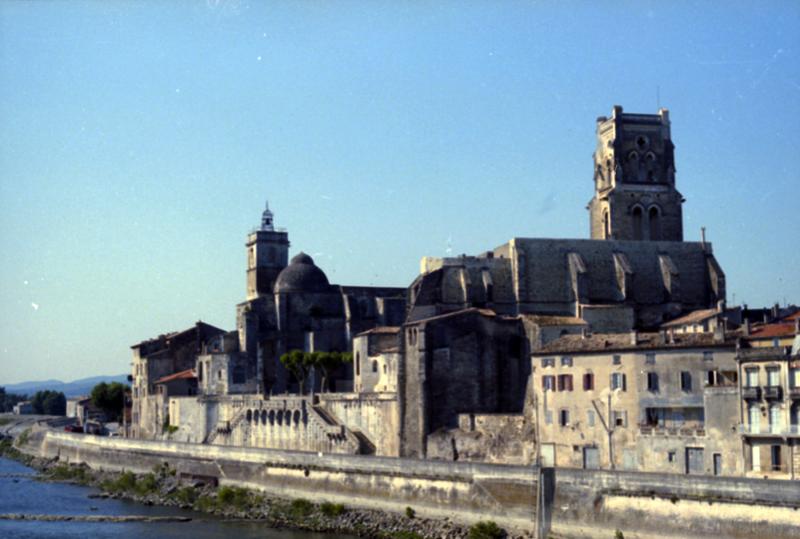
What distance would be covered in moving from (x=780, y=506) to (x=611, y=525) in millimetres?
6893

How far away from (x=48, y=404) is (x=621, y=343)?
134370 mm

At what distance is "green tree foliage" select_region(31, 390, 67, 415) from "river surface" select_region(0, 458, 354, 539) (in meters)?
99.7

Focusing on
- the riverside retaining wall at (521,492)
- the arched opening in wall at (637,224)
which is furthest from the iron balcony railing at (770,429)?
the arched opening in wall at (637,224)

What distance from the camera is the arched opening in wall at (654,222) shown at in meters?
Answer: 75.8

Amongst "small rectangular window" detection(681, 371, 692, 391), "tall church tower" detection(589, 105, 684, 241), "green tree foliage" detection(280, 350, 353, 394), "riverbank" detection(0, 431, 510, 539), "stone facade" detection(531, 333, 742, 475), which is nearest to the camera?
"stone facade" detection(531, 333, 742, 475)

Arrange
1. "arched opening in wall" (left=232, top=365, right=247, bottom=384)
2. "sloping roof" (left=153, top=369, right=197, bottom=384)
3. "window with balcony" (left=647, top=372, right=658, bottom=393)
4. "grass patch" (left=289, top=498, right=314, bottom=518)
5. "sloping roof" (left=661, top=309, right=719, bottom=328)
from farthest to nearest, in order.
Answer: "sloping roof" (left=153, top=369, right=197, bottom=384), "arched opening in wall" (left=232, top=365, right=247, bottom=384), "sloping roof" (left=661, top=309, right=719, bottom=328), "grass patch" (left=289, top=498, right=314, bottom=518), "window with balcony" (left=647, top=372, right=658, bottom=393)

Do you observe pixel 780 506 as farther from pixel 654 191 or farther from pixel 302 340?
pixel 302 340

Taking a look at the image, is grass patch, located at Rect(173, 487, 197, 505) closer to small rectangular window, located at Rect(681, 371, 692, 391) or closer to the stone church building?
the stone church building

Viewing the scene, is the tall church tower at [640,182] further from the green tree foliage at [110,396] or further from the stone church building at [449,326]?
the green tree foliage at [110,396]

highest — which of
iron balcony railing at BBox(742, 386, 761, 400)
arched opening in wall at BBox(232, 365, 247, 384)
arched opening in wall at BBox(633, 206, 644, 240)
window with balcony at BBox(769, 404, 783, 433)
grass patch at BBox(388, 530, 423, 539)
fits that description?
arched opening in wall at BBox(633, 206, 644, 240)

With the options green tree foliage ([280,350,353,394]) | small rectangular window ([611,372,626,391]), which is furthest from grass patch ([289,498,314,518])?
green tree foliage ([280,350,353,394])

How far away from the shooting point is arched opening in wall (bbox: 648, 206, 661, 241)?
75812mm

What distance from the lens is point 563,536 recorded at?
4291cm

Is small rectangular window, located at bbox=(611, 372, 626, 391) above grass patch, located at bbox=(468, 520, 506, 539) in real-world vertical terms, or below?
above
